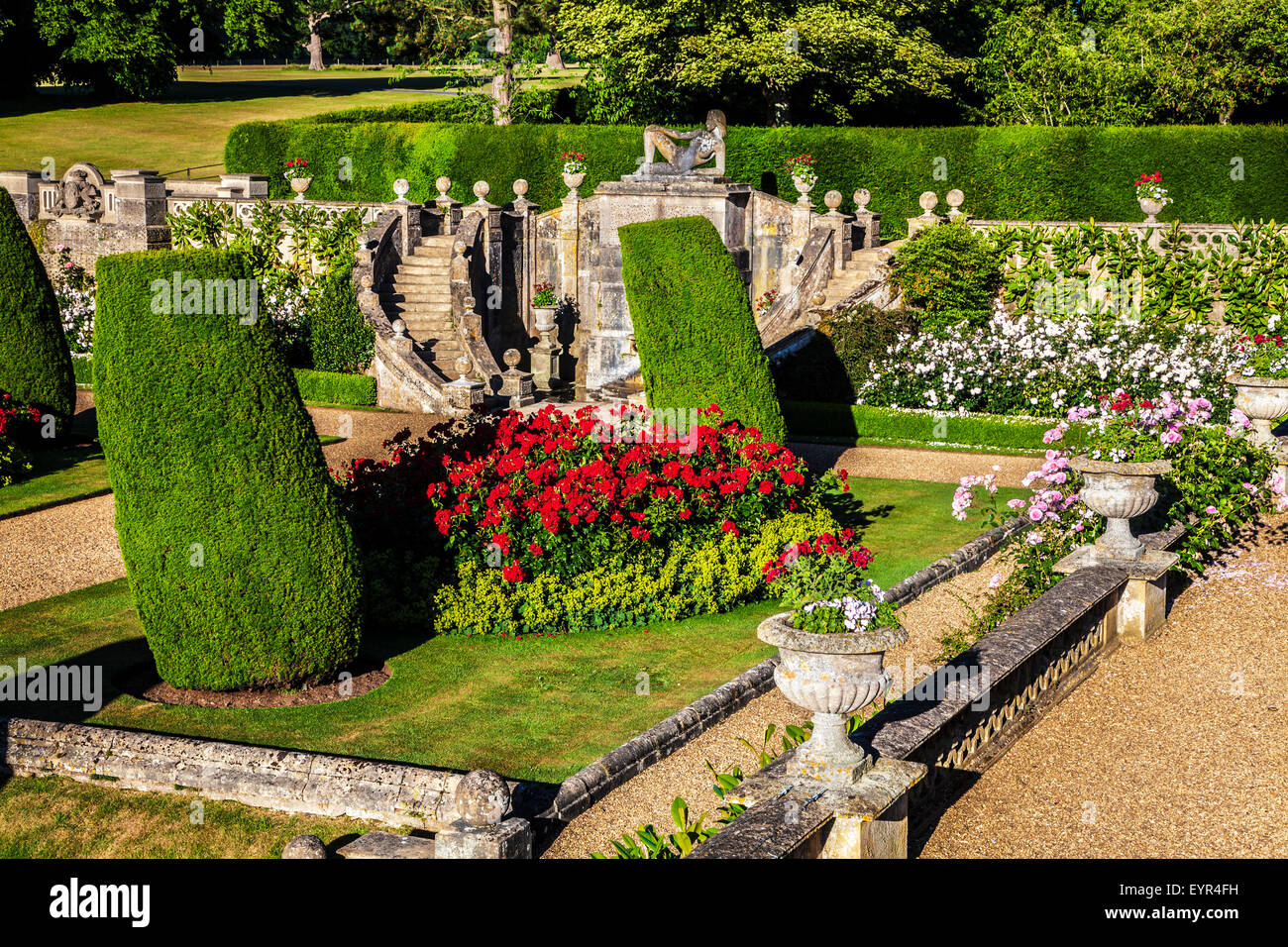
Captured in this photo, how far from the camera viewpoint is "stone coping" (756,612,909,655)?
6820 mm

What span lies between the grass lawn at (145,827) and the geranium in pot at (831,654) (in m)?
2.64

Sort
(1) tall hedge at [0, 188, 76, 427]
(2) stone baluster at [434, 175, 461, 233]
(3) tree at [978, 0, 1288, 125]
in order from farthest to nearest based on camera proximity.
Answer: (3) tree at [978, 0, 1288, 125] < (2) stone baluster at [434, 175, 461, 233] < (1) tall hedge at [0, 188, 76, 427]

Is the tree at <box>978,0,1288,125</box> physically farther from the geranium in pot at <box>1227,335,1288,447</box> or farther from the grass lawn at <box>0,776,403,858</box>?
the grass lawn at <box>0,776,403,858</box>

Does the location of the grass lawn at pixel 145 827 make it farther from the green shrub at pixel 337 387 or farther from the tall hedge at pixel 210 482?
the green shrub at pixel 337 387

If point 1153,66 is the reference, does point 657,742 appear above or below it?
below

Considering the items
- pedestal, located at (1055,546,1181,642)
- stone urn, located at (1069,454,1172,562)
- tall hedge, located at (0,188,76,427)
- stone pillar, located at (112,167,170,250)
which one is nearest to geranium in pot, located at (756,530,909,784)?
pedestal, located at (1055,546,1181,642)

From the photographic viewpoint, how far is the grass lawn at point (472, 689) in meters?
9.26

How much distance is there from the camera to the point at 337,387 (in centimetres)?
2361

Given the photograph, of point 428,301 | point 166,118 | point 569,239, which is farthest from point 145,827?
point 166,118

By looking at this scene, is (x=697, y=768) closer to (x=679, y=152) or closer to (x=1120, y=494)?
(x=1120, y=494)

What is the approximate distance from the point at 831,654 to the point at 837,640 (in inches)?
3.4

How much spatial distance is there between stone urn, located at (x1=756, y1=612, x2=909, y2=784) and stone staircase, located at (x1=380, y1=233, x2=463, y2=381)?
18418 mm
